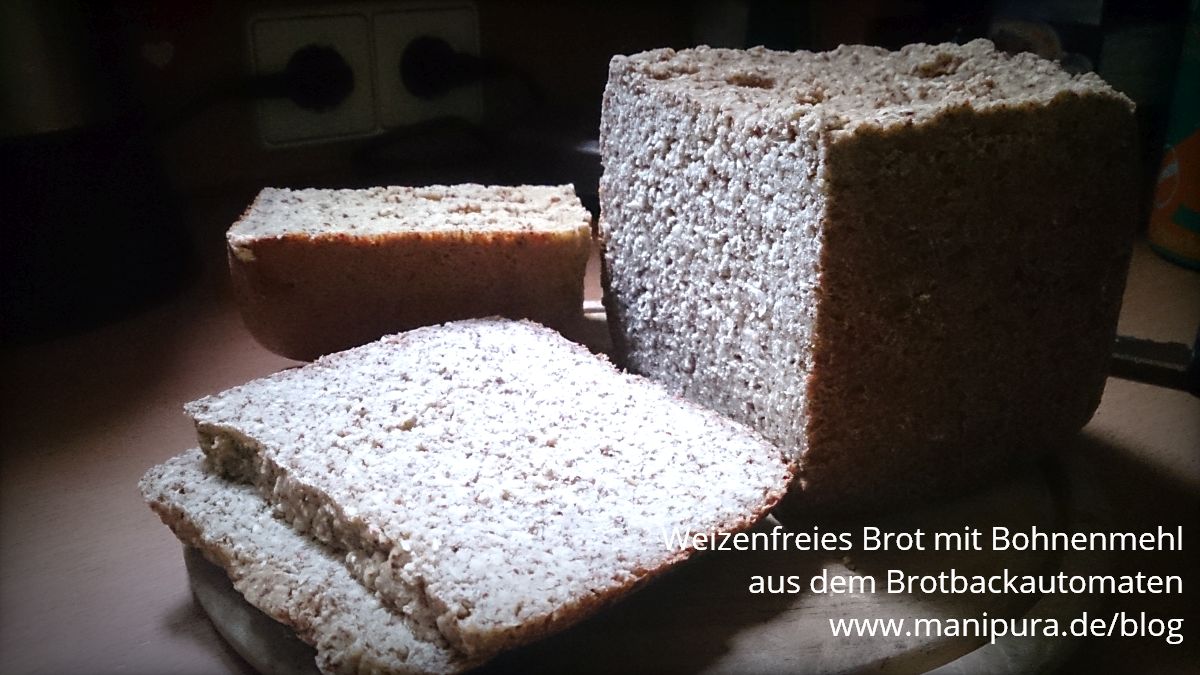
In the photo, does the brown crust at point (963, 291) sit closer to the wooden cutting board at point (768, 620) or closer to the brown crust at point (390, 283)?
the wooden cutting board at point (768, 620)

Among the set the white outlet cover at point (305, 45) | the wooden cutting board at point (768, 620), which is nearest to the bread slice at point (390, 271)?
the wooden cutting board at point (768, 620)

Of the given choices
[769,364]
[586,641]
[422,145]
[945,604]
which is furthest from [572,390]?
[422,145]

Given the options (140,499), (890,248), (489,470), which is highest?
(890,248)

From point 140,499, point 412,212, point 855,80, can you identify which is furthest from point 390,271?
point 855,80

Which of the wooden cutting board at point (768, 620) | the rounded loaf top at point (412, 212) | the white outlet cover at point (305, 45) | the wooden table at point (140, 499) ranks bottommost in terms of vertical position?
the wooden table at point (140, 499)

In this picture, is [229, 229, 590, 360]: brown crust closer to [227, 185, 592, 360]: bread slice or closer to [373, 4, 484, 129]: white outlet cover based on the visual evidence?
[227, 185, 592, 360]: bread slice

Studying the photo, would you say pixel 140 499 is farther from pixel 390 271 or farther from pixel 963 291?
pixel 963 291
